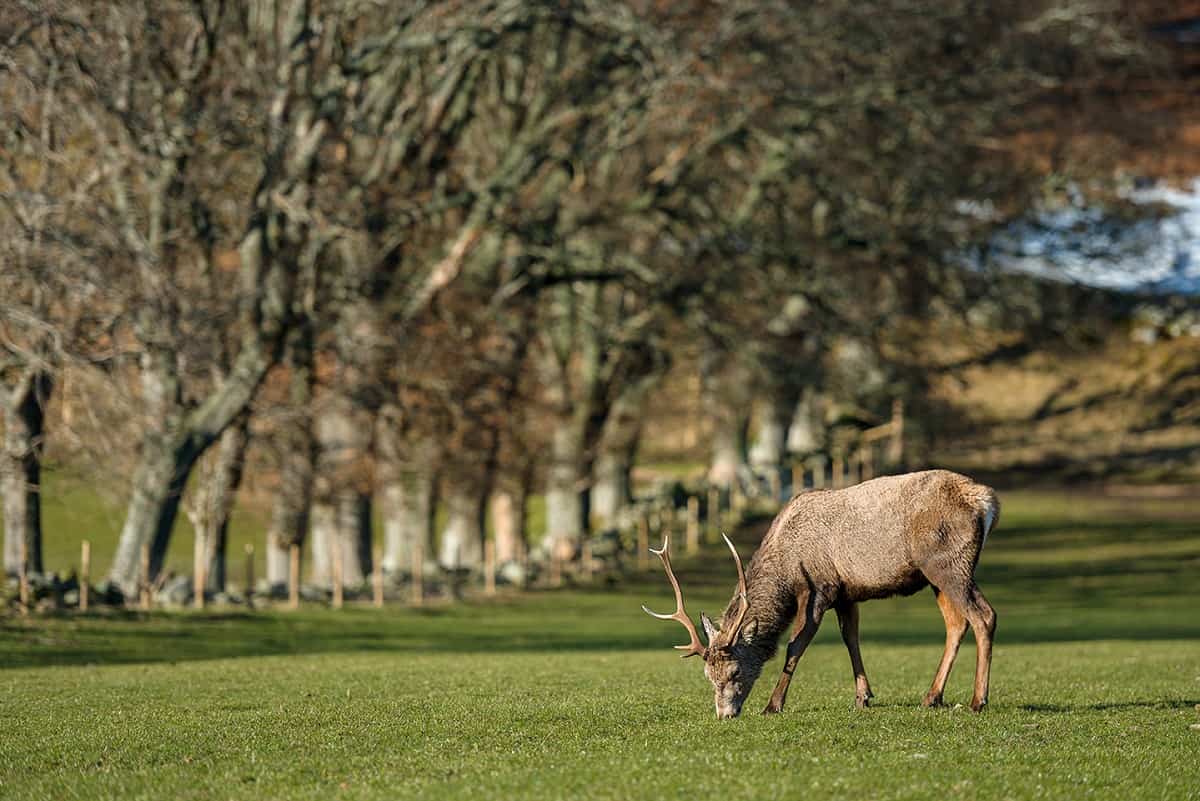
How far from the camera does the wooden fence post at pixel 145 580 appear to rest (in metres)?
29.7

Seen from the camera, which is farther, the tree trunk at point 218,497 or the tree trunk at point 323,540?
the tree trunk at point 323,540

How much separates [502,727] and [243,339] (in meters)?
18.4

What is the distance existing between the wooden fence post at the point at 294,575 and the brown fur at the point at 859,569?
19649 millimetres

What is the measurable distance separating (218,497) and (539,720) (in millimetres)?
19013

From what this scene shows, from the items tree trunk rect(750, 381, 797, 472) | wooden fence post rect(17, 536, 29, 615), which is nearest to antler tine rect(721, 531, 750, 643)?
wooden fence post rect(17, 536, 29, 615)

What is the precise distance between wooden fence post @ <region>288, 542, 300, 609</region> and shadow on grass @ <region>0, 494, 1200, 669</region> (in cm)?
86

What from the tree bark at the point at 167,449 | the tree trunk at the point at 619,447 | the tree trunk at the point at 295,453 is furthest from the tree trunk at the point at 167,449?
the tree trunk at the point at 619,447

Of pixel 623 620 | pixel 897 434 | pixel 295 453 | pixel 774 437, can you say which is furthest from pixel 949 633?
pixel 897 434

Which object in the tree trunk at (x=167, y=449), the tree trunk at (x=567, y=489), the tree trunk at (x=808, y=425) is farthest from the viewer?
the tree trunk at (x=808, y=425)

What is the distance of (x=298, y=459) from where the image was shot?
35375 mm

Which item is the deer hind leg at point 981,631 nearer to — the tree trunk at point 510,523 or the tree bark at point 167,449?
the tree bark at point 167,449

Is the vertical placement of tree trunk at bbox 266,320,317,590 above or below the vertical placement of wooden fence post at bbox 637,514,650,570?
above

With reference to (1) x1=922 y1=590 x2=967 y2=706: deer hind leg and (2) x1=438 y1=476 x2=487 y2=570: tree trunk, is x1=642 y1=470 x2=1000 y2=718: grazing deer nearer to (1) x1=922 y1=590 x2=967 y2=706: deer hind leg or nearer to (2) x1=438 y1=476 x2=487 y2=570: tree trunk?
(1) x1=922 y1=590 x2=967 y2=706: deer hind leg

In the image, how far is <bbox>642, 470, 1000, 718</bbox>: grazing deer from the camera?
13.9 m
